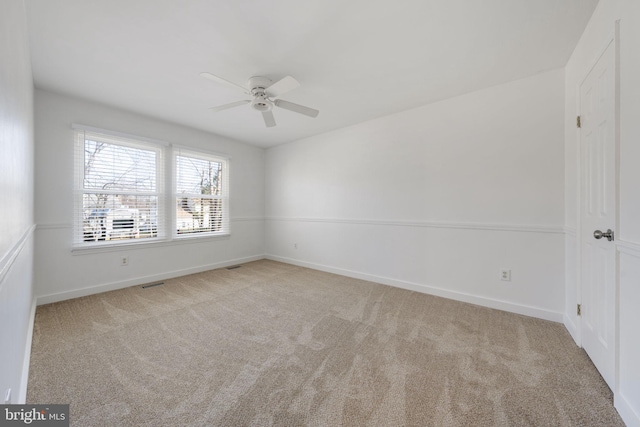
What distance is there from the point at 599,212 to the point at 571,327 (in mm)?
1148

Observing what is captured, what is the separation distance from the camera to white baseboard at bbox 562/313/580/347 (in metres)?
1.99

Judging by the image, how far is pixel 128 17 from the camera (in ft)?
5.54

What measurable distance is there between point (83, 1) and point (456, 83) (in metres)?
3.20

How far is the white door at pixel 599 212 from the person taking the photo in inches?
57.4

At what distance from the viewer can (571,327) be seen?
210 centimetres

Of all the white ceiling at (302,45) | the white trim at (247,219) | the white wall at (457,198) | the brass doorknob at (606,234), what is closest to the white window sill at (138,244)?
the white trim at (247,219)

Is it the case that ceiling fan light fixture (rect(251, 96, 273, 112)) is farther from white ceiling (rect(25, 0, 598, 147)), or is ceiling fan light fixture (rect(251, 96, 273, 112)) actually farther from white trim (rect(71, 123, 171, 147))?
white trim (rect(71, 123, 171, 147))

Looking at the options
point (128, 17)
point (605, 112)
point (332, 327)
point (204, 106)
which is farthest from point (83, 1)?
point (605, 112)

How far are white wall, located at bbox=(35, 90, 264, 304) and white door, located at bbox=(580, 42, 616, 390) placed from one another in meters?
4.69

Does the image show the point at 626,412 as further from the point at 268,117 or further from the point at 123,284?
the point at 123,284

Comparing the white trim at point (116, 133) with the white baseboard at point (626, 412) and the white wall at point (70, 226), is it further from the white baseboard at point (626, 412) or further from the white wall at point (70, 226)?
the white baseboard at point (626, 412)

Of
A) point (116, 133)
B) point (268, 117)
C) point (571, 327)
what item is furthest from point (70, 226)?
point (571, 327)

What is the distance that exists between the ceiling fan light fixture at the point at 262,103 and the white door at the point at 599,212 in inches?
101

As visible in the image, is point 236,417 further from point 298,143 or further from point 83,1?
point 298,143
